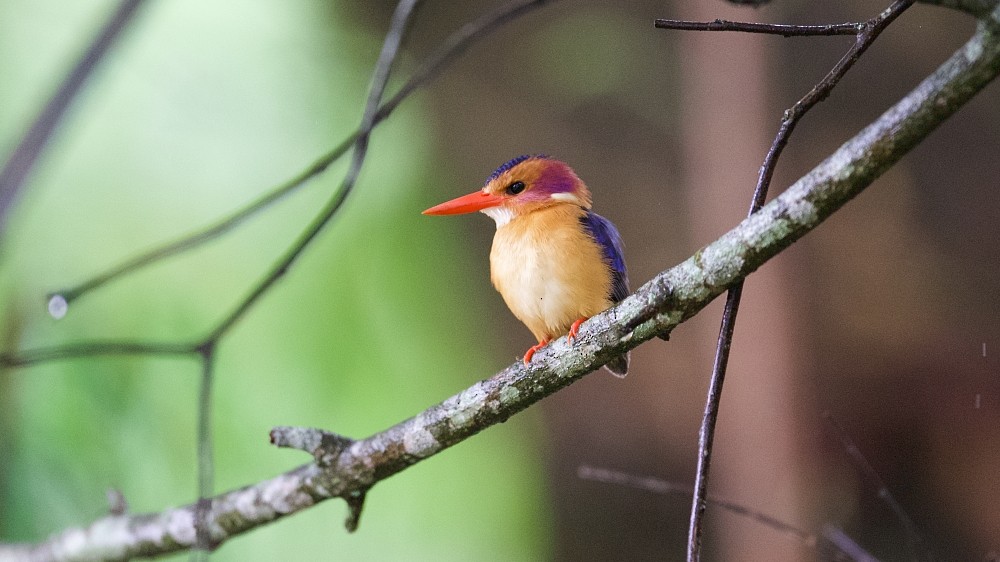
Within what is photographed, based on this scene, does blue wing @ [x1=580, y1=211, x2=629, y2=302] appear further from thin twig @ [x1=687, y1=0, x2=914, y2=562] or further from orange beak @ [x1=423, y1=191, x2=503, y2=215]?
thin twig @ [x1=687, y1=0, x2=914, y2=562]

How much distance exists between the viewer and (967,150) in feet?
4.91

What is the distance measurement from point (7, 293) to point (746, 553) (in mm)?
1821

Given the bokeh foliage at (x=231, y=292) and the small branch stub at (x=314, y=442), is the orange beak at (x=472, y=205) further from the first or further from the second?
the bokeh foliage at (x=231, y=292)

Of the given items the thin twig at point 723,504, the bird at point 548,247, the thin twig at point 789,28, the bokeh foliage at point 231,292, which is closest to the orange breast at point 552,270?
the bird at point 548,247

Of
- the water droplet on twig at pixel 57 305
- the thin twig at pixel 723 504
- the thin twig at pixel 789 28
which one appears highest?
the water droplet on twig at pixel 57 305

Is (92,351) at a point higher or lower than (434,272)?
lower

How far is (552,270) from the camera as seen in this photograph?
45.9 inches

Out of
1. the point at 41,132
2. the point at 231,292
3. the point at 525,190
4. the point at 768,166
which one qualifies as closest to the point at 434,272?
the point at 231,292

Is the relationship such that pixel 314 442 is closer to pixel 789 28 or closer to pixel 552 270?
pixel 552 270

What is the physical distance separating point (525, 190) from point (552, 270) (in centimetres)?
14

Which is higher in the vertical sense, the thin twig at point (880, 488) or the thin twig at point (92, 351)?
the thin twig at point (92, 351)

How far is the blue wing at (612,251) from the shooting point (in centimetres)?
121

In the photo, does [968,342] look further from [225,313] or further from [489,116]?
[225,313]

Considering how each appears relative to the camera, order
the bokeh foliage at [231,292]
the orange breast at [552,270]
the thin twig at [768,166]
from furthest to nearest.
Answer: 1. the bokeh foliage at [231,292]
2. the orange breast at [552,270]
3. the thin twig at [768,166]
